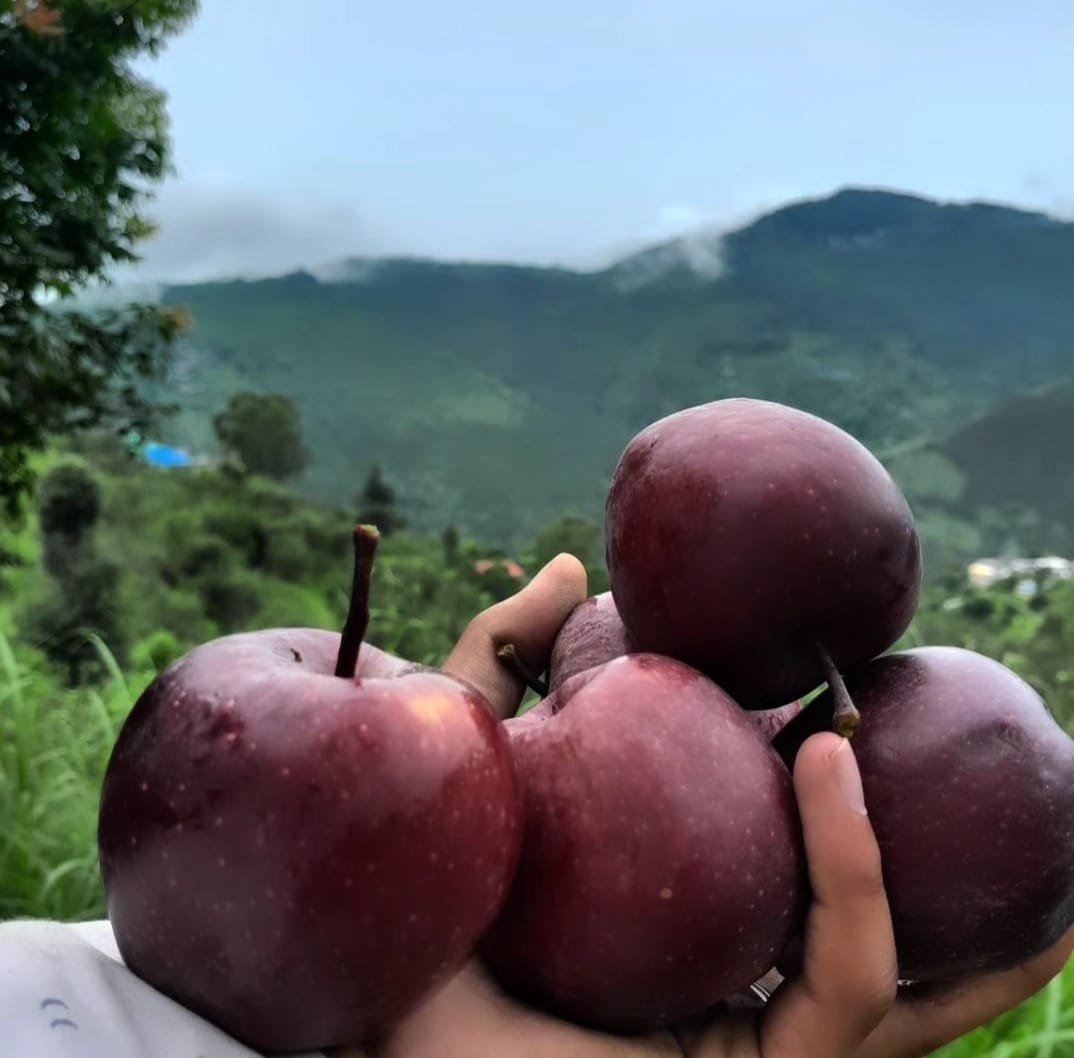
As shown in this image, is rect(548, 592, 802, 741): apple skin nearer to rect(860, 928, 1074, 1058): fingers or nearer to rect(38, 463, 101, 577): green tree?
rect(860, 928, 1074, 1058): fingers

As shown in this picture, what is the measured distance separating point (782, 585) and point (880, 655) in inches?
7.0

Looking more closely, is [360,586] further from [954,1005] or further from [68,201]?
[68,201]

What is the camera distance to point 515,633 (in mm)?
1301

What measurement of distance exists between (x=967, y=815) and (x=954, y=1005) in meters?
0.24

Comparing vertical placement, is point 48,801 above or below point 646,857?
below

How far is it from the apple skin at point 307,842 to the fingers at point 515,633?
463 mm

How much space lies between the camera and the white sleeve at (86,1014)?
2.60 ft

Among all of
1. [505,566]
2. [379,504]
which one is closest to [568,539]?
[505,566]

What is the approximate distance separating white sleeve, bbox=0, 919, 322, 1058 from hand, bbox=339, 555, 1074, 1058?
166 millimetres

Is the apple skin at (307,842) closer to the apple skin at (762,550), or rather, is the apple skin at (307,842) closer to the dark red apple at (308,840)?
the dark red apple at (308,840)

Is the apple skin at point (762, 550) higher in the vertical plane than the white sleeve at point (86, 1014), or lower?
higher

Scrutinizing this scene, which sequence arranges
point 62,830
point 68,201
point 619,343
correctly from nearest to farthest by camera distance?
point 62,830
point 68,201
point 619,343

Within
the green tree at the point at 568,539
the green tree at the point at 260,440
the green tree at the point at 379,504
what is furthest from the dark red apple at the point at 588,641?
the green tree at the point at 260,440

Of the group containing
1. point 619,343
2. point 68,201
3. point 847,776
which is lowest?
point 847,776
